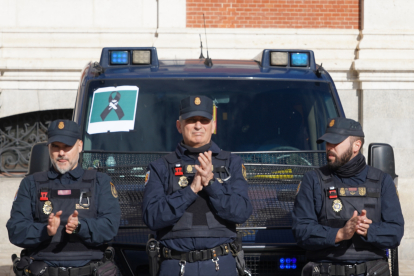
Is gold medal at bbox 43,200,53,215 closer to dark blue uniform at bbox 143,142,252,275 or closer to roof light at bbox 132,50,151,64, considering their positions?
dark blue uniform at bbox 143,142,252,275

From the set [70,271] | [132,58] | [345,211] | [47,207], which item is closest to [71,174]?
[47,207]

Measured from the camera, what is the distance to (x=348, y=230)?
325 cm

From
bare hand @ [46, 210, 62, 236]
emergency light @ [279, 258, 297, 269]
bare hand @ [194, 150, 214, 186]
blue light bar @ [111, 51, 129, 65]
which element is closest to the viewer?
bare hand @ [194, 150, 214, 186]

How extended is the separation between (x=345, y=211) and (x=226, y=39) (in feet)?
21.6

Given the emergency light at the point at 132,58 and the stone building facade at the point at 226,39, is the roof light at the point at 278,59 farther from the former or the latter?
the stone building facade at the point at 226,39

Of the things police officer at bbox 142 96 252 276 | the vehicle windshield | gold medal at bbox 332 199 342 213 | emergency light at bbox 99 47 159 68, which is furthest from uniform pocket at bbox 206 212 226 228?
emergency light at bbox 99 47 159 68

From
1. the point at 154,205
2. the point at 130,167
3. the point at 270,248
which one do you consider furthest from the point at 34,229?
the point at 270,248

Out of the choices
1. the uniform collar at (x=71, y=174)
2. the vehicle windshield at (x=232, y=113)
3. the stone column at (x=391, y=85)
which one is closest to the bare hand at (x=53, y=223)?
the uniform collar at (x=71, y=174)

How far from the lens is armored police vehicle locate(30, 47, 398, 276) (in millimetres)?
4070

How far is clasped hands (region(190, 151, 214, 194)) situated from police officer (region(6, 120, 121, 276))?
0.64 meters

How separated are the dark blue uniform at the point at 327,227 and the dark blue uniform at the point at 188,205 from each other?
381 millimetres

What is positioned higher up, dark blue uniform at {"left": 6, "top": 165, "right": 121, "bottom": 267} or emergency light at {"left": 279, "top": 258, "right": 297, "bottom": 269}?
dark blue uniform at {"left": 6, "top": 165, "right": 121, "bottom": 267}

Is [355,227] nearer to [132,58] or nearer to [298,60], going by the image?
[298,60]

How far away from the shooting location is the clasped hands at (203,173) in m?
3.09
